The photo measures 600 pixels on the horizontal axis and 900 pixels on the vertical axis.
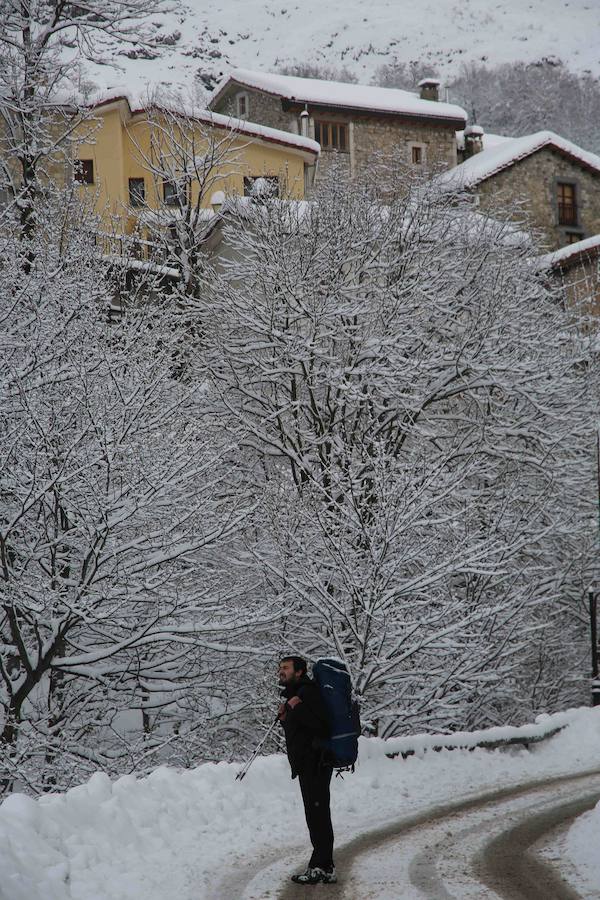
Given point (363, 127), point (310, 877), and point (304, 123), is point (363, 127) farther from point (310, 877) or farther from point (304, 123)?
point (310, 877)

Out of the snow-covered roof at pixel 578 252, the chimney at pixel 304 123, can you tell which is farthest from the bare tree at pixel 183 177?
the snow-covered roof at pixel 578 252

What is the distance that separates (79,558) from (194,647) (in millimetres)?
1892

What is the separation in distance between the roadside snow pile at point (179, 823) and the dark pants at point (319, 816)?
0.59 metres

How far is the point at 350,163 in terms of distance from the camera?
44.9 m

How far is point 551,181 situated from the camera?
44.2 metres

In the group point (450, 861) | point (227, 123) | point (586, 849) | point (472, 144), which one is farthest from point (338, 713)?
point (472, 144)

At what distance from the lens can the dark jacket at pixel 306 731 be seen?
7.26m

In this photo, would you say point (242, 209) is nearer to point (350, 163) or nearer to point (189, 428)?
point (189, 428)

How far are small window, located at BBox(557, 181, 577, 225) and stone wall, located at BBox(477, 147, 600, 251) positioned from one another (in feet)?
0.59

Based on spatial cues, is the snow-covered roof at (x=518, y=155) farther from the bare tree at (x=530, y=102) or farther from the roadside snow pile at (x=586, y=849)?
the bare tree at (x=530, y=102)

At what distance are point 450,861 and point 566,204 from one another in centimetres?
4019

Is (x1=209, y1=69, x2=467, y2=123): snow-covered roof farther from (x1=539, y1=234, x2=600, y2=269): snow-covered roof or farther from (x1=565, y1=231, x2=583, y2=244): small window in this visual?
(x1=539, y1=234, x2=600, y2=269): snow-covered roof

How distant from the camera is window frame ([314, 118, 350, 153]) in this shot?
44781 mm

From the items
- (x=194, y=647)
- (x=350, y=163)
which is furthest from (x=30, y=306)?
(x=350, y=163)
